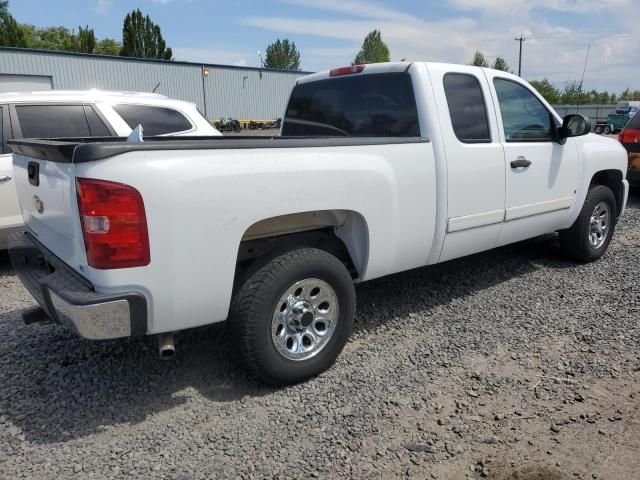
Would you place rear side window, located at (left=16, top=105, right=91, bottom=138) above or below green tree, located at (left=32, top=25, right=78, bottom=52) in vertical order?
below

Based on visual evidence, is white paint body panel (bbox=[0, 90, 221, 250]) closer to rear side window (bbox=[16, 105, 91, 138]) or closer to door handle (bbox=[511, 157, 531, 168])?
rear side window (bbox=[16, 105, 91, 138])

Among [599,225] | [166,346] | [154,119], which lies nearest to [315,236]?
[166,346]

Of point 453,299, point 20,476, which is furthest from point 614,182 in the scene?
point 20,476

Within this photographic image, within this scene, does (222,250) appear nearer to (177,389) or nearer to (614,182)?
(177,389)

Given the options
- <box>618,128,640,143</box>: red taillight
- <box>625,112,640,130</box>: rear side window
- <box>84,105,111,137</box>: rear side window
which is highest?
<box>84,105,111,137</box>: rear side window

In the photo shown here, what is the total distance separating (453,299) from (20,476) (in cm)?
345

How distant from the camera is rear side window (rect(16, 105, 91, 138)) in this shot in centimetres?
550

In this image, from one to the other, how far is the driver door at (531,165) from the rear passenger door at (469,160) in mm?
133

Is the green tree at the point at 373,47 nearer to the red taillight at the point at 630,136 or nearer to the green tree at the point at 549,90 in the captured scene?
the green tree at the point at 549,90

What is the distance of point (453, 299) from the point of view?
4738 mm

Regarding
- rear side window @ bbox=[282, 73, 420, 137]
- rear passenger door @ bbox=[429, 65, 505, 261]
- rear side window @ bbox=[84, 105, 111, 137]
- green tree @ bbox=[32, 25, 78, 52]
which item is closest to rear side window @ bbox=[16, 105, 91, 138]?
rear side window @ bbox=[84, 105, 111, 137]

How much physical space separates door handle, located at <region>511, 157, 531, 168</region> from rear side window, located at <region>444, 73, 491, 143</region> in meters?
0.32

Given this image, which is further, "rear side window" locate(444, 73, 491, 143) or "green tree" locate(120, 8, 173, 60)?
"green tree" locate(120, 8, 173, 60)

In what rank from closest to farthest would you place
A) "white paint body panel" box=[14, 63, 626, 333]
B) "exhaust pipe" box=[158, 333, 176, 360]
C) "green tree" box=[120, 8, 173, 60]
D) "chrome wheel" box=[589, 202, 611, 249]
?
"white paint body panel" box=[14, 63, 626, 333] < "exhaust pipe" box=[158, 333, 176, 360] < "chrome wheel" box=[589, 202, 611, 249] < "green tree" box=[120, 8, 173, 60]
